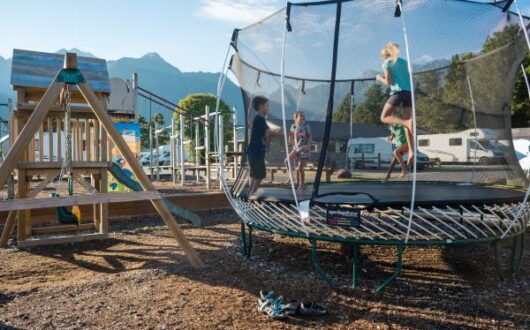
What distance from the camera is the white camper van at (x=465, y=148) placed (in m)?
4.14

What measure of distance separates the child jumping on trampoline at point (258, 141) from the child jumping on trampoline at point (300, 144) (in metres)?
0.36

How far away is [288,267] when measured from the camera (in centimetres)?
412

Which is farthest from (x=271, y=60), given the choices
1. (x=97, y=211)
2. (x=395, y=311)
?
(x=97, y=211)

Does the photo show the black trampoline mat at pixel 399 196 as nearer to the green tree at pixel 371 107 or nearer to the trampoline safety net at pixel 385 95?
the trampoline safety net at pixel 385 95

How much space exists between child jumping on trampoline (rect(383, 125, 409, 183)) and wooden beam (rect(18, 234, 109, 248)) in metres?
3.72

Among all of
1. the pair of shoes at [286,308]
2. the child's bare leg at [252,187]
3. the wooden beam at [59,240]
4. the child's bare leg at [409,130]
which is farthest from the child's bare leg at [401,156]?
the wooden beam at [59,240]

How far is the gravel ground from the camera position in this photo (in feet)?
9.45

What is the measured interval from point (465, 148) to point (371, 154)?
0.89 m

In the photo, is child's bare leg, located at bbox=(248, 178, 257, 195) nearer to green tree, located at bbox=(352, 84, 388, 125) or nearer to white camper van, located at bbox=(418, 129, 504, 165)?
green tree, located at bbox=(352, 84, 388, 125)

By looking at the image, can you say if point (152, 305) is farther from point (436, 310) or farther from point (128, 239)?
point (128, 239)

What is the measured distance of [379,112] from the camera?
4.39m

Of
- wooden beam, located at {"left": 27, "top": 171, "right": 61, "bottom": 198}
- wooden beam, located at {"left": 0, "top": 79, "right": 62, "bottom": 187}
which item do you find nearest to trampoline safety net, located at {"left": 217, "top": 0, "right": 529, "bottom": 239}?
wooden beam, located at {"left": 0, "top": 79, "right": 62, "bottom": 187}

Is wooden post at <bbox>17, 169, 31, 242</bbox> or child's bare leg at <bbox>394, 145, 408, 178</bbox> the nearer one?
child's bare leg at <bbox>394, 145, 408, 178</bbox>

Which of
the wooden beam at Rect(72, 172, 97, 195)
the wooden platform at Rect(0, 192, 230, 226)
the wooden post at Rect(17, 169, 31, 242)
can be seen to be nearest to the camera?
the wooden post at Rect(17, 169, 31, 242)
